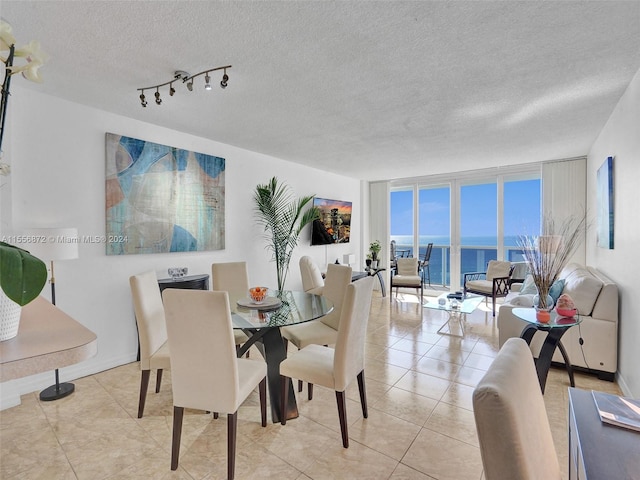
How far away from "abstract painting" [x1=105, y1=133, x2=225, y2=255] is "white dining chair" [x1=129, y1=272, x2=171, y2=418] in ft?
3.53

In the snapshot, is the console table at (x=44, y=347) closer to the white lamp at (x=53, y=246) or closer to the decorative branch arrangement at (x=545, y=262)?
the white lamp at (x=53, y=246)

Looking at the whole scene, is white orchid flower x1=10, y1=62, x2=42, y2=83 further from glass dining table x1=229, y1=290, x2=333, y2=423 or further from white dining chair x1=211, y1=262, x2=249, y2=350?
white dining chair x1=211, y1=262, x2=249, y2=350

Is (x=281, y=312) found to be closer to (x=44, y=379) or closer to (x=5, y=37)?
(x=5, y=37)

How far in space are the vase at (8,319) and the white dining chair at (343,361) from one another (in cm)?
151

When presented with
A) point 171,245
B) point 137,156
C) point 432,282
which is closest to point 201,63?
point 137,156

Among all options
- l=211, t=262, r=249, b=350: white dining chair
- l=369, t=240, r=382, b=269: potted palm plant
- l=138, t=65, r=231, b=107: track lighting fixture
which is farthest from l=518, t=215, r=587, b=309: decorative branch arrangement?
l=369, t=240, r=382, b=269: potted palm plant

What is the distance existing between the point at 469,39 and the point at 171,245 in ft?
10.9

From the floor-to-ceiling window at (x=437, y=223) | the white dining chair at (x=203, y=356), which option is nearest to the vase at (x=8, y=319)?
the white dining chair at (x=203, y=356)

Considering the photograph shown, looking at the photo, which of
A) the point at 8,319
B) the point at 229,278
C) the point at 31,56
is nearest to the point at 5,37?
the point at 31,56

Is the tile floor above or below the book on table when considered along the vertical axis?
below

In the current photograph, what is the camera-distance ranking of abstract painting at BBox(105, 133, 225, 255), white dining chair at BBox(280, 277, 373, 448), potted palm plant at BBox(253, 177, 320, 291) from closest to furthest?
white dining chair at BBox(280, 277, 373, 448)
abstract painting at BBox(105, 133, 225, 255)
potted palm plant at BBox(253, 177, 320, 291)

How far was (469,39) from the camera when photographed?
6.37 feet

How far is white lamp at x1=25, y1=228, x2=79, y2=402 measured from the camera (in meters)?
2.44

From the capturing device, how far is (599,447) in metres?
0.91
